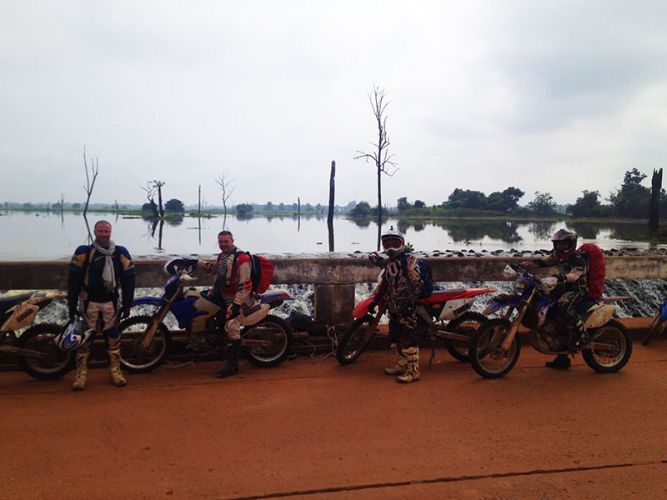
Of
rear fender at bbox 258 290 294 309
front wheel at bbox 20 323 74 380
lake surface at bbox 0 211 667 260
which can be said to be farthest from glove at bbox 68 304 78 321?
lake surface at bbox 0 211 667 260

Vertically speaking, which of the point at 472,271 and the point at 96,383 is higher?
the point at 472,271

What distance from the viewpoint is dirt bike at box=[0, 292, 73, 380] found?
4.48 metres

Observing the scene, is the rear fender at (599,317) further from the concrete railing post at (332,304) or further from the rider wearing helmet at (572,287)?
the concrete railing post at (332,304)

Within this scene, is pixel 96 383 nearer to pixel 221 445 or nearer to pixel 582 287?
pixel 221 445

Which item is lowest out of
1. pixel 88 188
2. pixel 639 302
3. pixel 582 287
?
pixel 639 302

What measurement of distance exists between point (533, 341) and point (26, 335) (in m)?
5.09

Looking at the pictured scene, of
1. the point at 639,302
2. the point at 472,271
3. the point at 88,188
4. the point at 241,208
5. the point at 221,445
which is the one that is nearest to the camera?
the point at 221,445

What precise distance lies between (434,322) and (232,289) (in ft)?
7.41

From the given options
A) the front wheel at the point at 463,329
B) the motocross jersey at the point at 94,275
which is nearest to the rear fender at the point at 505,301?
the front wheel at the point at 463,329

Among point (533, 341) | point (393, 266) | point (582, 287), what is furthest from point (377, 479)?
point (582, 287)

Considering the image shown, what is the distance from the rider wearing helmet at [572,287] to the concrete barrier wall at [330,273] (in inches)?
32.9

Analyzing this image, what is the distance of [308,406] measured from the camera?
403cm

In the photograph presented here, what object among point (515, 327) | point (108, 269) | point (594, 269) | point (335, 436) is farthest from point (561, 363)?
point (108, 269)

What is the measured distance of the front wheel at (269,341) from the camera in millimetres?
5108
